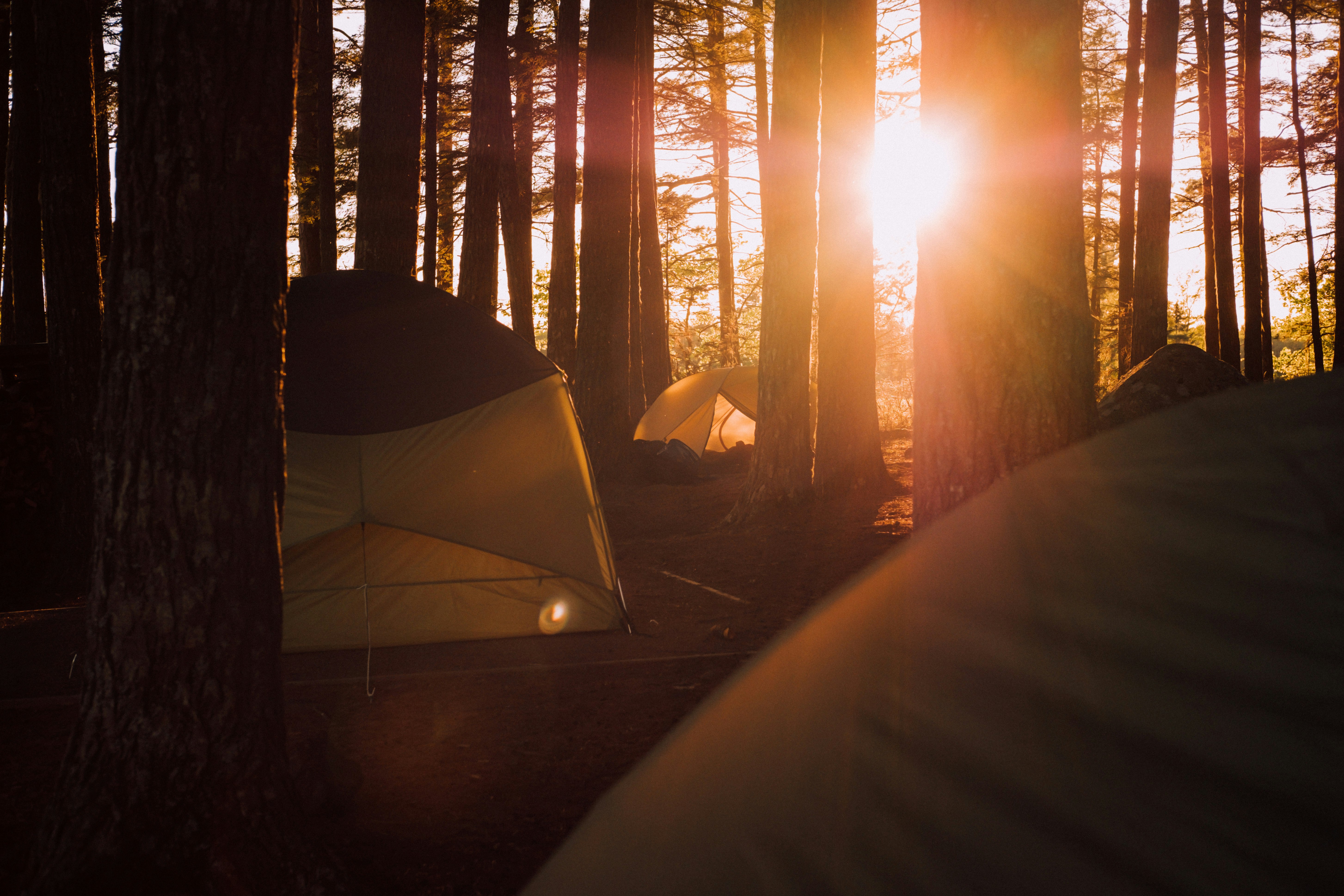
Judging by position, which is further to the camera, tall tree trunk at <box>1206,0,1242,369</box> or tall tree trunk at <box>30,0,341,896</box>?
tall tree trunk at <box>1206,0,1242,369</box>

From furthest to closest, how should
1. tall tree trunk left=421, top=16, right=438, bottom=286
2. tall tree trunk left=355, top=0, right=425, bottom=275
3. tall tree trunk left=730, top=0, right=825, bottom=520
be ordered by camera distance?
tall tree trunk left=421, top=16, right=438, bottom=286
tall tree trunk left=730, top=0, right=825, bottom=520
tall tree trunk left=355, top=0, right=425, bottom=275

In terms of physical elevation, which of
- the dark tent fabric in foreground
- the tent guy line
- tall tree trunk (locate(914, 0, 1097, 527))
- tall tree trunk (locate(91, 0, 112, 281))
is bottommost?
the tent guy line

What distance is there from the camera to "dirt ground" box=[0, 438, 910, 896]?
2.96 meters

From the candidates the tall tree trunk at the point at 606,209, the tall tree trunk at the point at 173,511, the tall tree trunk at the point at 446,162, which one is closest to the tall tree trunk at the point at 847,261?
the tall tree trunk at the point at 606,209

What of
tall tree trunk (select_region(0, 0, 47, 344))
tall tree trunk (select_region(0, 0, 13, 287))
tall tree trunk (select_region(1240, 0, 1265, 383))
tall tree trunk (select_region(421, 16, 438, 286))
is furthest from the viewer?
tall tree trunk (select_region(421, 16, 438, 286))

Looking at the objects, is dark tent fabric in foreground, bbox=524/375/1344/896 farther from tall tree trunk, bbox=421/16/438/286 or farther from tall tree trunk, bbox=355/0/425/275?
tall tree trunk, bbox=421/16/438/286

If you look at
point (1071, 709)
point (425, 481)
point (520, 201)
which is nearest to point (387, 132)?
point (425, 481)

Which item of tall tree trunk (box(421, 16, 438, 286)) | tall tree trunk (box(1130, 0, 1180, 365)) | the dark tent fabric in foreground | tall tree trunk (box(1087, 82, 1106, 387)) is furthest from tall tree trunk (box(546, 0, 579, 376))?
tall tree trunk (box(1087, 82, 1106, 387))

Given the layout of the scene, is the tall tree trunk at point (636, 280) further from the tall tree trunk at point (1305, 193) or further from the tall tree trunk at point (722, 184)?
the tall tree trunk at point (1305, 193)

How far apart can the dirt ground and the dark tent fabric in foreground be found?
1.26 metres

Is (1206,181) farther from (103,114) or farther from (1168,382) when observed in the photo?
(103,114)

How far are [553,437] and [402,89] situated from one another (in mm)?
4109

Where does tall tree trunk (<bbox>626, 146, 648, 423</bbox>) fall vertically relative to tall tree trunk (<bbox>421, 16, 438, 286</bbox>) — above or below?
below

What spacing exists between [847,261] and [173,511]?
7508mm
